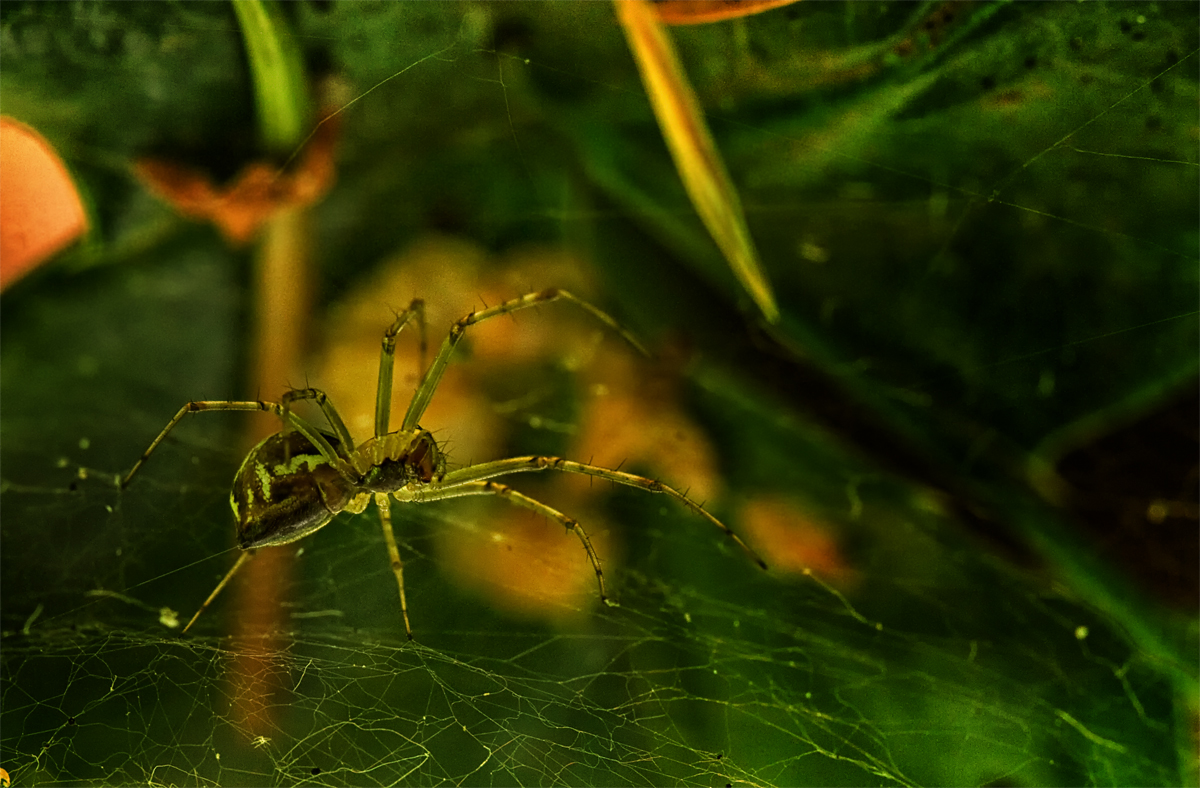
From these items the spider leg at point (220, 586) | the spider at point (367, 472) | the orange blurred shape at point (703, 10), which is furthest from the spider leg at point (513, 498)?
the orange blurred shape at point (703, 10)

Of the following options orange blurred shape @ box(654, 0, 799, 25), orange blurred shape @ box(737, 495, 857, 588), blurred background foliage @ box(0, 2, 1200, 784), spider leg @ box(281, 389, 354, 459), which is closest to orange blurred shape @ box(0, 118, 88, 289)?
blurred background foliage @ box(0, 2, 1200, 784)

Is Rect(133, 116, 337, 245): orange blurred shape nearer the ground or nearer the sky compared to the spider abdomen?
nearer the sky

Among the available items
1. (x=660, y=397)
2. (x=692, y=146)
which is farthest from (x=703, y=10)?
(x=660, y=397)

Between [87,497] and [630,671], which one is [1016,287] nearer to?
[630,671]

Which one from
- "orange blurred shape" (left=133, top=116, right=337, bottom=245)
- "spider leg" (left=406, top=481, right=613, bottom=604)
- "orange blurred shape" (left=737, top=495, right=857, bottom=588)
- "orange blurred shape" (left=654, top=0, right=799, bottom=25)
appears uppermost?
"orange blurred shape" (left=654, top=0, right=799, bottom=25)

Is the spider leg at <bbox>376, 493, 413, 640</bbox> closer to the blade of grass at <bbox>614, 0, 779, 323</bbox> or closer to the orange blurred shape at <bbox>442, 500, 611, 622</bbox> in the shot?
the orange blurred shape at <bbox>442, 500, 611, 622</bbox>

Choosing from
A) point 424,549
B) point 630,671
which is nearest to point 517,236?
point 424,549

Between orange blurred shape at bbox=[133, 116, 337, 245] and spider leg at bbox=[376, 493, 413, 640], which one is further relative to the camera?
orange blurred shape at bbox=[133, 116, 337, 245]
